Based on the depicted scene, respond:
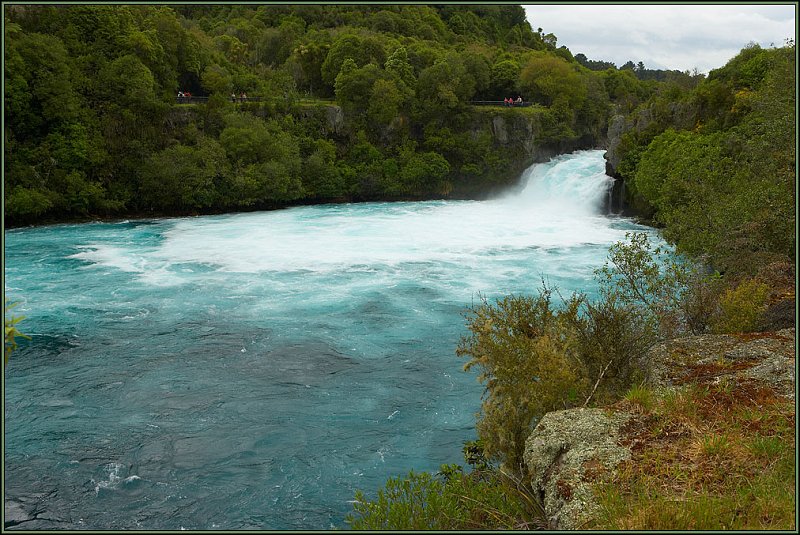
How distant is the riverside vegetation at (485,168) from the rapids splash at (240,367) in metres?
2.14

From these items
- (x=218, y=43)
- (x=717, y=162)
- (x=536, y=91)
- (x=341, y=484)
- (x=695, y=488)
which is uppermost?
(x=218, y=43)

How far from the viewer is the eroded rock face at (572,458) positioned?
756 cm

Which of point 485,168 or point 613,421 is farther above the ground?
point 485,168

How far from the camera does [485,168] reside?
195 ft

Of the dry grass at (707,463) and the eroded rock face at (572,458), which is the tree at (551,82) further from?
the eroded rock face at (572,458)

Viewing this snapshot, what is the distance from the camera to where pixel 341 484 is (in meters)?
13.4

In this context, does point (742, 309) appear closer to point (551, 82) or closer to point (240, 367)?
point (240, 367)

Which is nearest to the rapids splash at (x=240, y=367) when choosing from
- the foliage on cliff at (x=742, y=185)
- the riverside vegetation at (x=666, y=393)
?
the riverside vegetation at (x=666, y=393)

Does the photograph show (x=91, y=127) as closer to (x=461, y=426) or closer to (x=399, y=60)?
(x=399, y=60)

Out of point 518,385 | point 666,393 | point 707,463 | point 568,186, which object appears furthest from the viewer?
point 568,186

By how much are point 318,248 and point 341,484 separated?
2271cm

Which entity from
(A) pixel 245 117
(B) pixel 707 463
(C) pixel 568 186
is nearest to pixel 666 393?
(B) pixel 707 463

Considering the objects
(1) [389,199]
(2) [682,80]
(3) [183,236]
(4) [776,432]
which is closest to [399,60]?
(1) [389,199]

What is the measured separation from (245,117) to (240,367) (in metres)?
35.8
